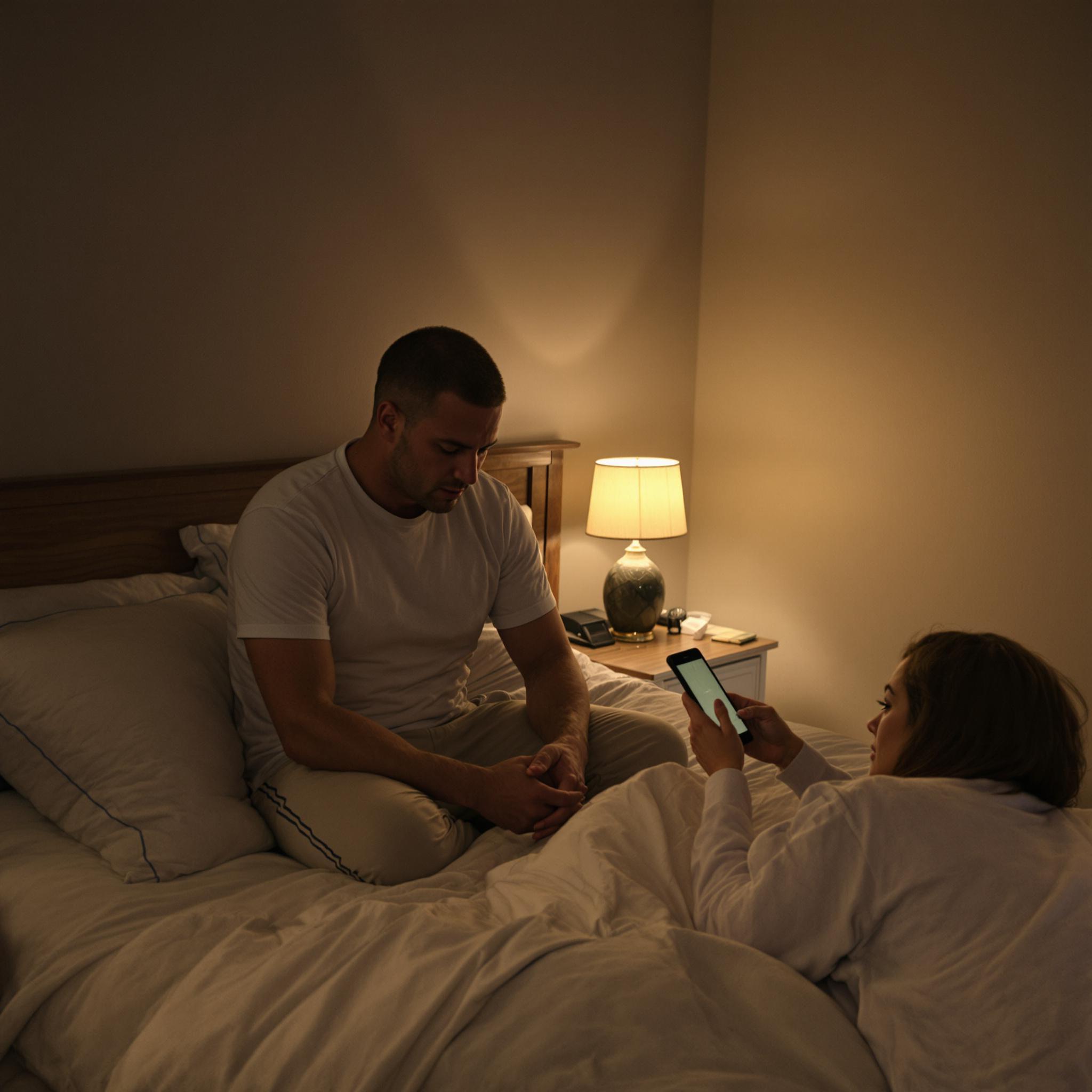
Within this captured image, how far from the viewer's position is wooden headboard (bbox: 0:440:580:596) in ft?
6.66

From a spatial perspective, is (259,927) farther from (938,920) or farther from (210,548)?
(210,548)

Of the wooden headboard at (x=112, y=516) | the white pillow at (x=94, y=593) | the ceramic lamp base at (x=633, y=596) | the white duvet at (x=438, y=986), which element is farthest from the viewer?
the ceramic lamp base at (x=633, y=596)

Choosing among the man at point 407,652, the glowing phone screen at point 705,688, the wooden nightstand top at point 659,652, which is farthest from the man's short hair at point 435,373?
the wooden nightstand top at point 659,652

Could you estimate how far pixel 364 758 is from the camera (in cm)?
167

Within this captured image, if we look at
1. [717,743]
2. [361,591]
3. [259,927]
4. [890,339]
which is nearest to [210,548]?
[361,591]

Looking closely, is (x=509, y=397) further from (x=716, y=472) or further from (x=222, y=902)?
(x=222, y=902)

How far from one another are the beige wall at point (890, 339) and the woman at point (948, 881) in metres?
1.88

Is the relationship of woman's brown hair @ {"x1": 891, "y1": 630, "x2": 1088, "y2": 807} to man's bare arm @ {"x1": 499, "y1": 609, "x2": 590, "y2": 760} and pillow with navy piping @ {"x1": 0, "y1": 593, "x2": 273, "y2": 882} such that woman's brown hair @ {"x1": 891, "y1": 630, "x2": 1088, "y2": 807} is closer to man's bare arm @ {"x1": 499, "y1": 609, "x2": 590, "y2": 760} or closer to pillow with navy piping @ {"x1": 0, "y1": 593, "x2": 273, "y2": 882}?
man's bare arm @ {"x1": 499, "y1": 609, "x2": 590, "y2": 760}

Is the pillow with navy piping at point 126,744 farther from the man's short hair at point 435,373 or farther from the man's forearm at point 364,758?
the man's short hair at point 435,373

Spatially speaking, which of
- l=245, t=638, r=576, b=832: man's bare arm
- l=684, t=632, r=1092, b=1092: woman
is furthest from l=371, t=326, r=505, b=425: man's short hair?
l=684, t=632, r=1092, b=1092: woman

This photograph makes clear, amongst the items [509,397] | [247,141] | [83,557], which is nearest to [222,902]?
[83,557]

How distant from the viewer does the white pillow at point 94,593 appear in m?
1.89

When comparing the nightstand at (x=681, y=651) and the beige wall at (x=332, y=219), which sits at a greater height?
the beige wall at (x=332, y=219)

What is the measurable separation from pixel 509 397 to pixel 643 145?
0.95m
